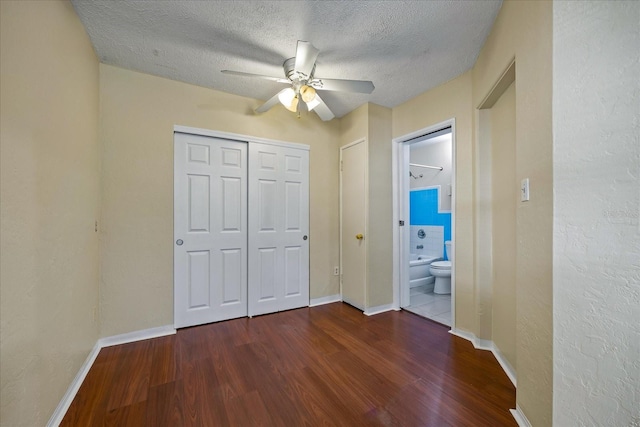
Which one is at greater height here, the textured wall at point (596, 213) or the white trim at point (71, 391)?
the textured wall at point (596, 213)

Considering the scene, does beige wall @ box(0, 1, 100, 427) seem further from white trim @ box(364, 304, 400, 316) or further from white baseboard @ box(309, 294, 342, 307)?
white trim @ box(364, 304, 400, 316)

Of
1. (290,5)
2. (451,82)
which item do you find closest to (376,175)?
(451,82)

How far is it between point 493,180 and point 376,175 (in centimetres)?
121

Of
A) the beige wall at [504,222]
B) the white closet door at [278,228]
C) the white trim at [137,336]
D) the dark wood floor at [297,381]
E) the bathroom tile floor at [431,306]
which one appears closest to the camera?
the dark wood floor at [297,381]

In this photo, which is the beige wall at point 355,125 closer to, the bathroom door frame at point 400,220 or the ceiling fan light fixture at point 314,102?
the bathroom door frame at point 400,220

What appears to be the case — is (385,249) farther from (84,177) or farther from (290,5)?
(84,177)

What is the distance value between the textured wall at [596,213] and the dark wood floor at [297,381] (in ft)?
1.96

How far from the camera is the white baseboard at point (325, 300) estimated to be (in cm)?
322

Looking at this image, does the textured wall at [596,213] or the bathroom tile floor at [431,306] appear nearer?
the textured wall at [596,213]

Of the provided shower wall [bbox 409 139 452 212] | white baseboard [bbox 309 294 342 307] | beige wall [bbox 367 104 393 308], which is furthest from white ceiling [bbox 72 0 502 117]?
white baseboard [bbox 309 294 342 307]

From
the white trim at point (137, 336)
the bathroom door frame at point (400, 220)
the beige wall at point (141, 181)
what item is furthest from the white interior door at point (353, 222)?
the white trim at point (137, 336)

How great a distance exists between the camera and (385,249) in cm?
306

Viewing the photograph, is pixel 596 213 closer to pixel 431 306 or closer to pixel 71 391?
pixel 431 306

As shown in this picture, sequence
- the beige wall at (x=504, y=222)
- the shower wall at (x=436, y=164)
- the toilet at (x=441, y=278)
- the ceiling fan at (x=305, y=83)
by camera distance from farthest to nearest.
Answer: the shower wall at (x=436, y=164)
the toilet at (x=441, y=278)
the ceiling fan at (x=305, y=83)
the beige wall at (x=504, y=222)
